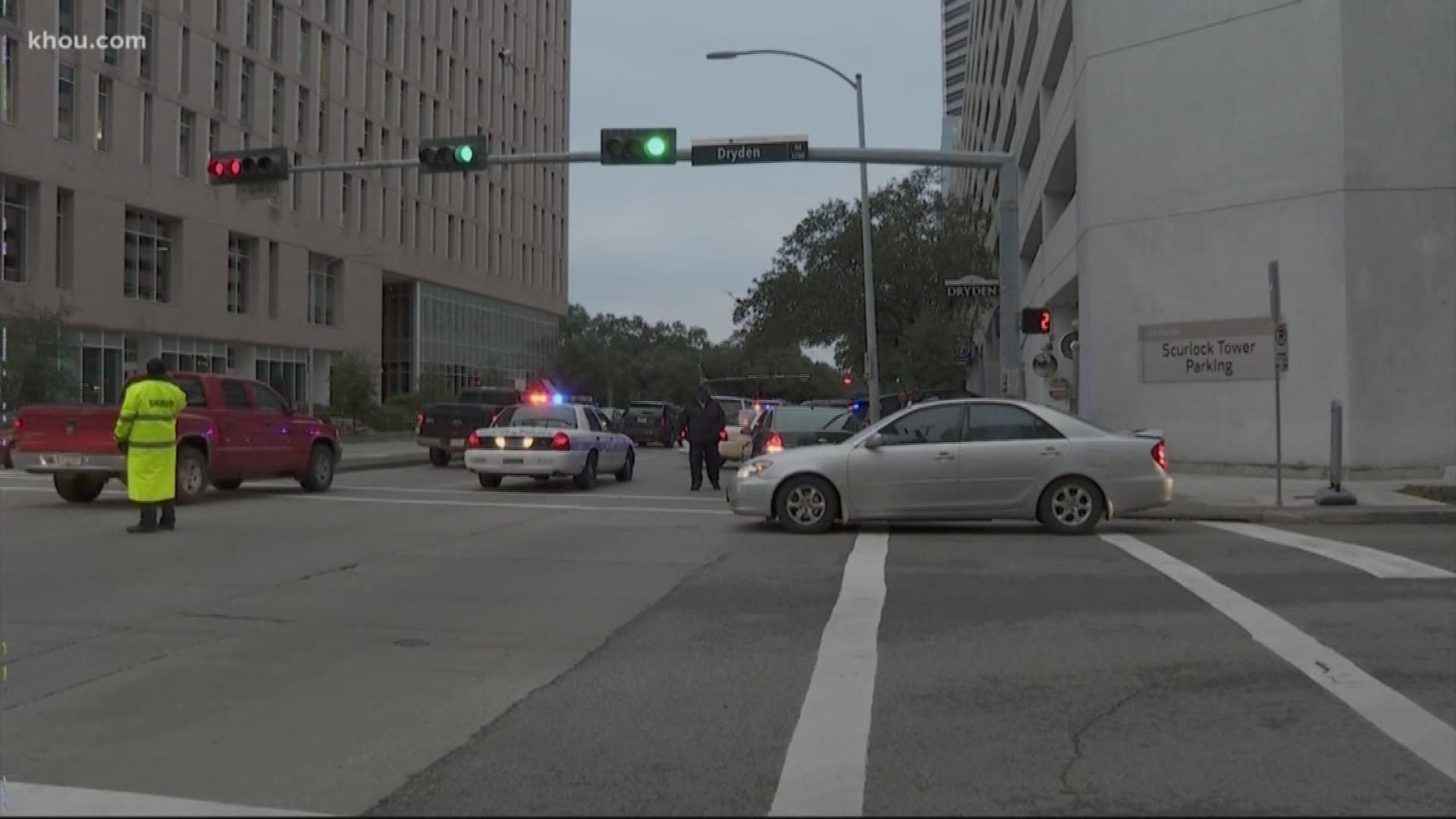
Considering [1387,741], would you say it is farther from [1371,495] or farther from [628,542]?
[1371,495]

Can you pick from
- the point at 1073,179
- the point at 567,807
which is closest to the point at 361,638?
the point at 567,807

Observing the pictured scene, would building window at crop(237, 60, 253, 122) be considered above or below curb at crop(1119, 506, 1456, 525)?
above

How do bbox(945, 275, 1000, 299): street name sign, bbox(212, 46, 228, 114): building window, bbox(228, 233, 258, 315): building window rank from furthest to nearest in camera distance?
bbox(228, 233, 258, 315): building window < bbox(212, 46, 228, 114): building window < bbox(945, 275, 1000, 299): street name sign

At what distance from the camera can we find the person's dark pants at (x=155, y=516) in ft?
39.0

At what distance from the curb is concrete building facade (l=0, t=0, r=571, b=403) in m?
35.8

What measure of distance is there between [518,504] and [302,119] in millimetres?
43462

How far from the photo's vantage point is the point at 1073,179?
31734mm

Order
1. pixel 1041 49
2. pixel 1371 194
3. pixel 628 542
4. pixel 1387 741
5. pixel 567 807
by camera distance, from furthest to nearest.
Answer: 1. pixel 1041 49
2. pixel 1371 194
3. pixel 628 542
4. pixel 1387 741
5. pixel 567 807

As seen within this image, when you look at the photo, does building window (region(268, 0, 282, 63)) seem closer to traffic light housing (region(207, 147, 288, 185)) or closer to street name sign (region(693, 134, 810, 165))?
traffic light housing (region(207, 147, 288, 185))

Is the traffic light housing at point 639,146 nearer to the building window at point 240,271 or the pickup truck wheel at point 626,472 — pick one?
the pickup truck wheel at point 626,472

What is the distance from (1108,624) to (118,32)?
44.6m

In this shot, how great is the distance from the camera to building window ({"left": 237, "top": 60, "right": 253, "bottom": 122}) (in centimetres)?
4878

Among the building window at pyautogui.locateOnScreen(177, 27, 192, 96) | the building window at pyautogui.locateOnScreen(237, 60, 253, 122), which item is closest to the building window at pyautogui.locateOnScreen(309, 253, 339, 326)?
the building window at pyautogui.locateOnScreen(237, 60, 253, 122)

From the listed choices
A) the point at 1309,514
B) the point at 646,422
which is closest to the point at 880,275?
the point at 646,422
